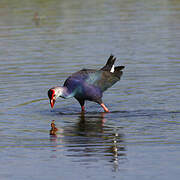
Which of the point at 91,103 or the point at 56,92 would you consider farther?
the point at 91,103

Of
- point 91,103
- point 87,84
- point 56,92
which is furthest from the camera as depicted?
point 91,103

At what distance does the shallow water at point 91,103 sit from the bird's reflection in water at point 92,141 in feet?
0.05

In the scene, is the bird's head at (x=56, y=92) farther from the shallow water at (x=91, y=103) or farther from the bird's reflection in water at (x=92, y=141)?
the bird's reflection in water at (x=92, y=141)

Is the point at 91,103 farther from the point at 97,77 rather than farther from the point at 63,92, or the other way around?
the point at 63,92

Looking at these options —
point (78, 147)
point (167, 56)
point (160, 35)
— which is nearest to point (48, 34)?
point (160, 35)

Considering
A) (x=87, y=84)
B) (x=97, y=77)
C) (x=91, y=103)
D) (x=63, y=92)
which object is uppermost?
(x=97, y=77)

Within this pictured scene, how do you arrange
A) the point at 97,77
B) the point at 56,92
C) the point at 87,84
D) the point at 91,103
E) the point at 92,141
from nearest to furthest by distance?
the point at 92,141 < the point at 56,92 < the point at 87,84 < the point at 97,77 < the point at 91,103

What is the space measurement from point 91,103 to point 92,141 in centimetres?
371

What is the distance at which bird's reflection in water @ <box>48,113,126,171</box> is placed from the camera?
29.5ft

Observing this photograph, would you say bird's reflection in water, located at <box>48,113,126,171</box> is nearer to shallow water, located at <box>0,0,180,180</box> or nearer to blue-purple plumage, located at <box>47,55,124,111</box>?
shallow water, located at <box>0,0,180,180</box>

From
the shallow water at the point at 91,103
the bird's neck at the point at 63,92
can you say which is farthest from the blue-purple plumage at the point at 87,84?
the shallow water at the point at 91,103

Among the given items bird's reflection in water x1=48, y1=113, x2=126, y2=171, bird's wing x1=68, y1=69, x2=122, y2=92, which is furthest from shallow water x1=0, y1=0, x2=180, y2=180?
bird's wing x1=68, y1=69, x2=122, y2=92

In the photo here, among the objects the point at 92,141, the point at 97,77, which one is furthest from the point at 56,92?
the point at 92,141

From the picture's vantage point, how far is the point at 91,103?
13633mm
